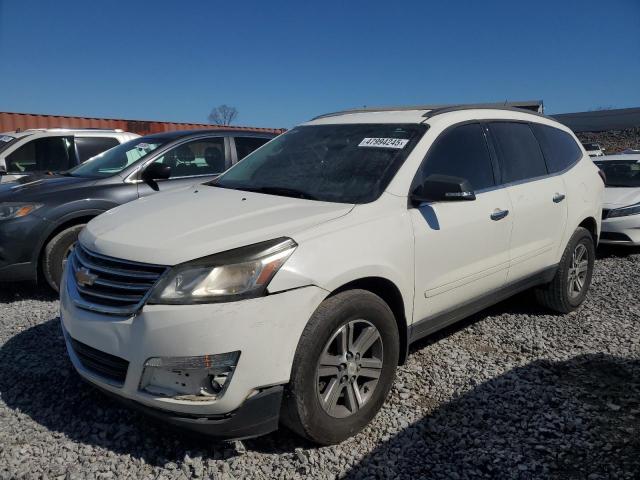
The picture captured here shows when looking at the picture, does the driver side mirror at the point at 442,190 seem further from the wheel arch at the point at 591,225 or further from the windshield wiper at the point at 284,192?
the wheel arch at the point at 591,225

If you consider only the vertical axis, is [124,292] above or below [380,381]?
above

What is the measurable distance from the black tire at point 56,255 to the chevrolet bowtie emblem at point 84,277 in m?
2.45

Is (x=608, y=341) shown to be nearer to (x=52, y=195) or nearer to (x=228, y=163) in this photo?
(x=228, y=163)

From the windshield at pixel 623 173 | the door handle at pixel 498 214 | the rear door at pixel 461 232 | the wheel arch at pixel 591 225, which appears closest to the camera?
the rear door at pixel 461 232

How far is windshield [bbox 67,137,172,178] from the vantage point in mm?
5418

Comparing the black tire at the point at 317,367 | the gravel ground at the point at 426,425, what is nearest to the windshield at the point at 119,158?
the gravel ground at the point at 426,425

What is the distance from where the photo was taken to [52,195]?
480cm

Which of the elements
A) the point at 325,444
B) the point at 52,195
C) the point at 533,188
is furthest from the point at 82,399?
the point at 533,188

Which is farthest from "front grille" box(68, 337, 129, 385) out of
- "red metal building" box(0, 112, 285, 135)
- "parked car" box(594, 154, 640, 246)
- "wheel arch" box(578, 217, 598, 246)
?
"red metal building" box(0, 112, 285, 135)

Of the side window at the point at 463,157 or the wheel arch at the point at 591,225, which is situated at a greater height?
the side window at the point at 463,157

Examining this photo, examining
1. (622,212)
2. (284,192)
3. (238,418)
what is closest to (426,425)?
(238,418)

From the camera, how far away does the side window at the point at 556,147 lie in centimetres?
426

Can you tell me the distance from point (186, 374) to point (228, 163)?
13.6 feet

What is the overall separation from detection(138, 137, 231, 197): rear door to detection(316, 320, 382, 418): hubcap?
11.1 feet
